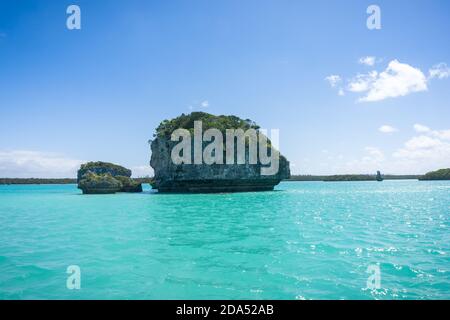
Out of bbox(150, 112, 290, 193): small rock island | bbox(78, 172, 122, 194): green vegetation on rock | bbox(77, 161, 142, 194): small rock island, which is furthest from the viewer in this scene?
bbox(77, 161, 142, 194): small rock island

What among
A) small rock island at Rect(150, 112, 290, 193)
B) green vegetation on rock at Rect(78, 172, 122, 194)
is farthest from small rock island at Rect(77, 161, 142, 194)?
small rock island at Rect(150, 112, 290, 193)

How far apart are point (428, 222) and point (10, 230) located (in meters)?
24.2

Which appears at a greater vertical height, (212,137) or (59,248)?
(212,137)

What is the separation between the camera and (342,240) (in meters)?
13.0

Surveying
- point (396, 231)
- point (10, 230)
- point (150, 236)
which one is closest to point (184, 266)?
point (150, 236)

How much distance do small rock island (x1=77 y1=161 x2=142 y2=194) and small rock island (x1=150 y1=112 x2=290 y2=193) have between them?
261 inches

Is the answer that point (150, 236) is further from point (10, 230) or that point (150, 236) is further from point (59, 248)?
point (10, 230)

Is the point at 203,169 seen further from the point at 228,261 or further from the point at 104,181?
the point at 228,261

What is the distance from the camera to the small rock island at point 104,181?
59438 millimetres

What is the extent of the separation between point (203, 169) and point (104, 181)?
1961cm

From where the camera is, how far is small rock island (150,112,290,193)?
57.7 meters

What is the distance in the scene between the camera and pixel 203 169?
57344 millimetres

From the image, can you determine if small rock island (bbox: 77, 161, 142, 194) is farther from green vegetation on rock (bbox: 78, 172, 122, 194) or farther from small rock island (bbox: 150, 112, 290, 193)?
small rock island (bbox: 150, 112, 290, 193)
